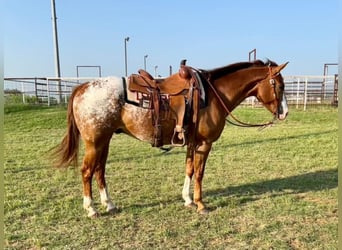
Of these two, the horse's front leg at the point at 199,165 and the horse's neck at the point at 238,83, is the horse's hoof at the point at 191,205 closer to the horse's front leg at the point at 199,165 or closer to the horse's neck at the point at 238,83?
the horse's front leg at the point at 199,165

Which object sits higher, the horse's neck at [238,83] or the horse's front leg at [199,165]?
the horse's neck at [238,83]

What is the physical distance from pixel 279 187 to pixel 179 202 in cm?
152

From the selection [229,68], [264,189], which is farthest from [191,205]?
[229,68]

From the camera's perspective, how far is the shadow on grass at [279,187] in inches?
167

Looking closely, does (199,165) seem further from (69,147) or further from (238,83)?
(69,147)

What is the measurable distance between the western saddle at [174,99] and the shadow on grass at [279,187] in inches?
43.4

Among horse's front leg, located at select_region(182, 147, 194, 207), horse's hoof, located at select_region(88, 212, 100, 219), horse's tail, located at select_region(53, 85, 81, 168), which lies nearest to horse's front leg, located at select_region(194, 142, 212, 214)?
Answer: horse's front leg, located at select_region(182, 147, 194, 207)

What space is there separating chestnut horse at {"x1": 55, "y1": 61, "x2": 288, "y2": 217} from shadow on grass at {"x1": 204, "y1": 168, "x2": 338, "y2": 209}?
0.65 m

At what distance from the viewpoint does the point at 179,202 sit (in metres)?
3.99

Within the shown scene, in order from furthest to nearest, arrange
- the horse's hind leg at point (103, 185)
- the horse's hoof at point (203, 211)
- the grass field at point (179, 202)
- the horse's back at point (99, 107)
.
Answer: the horse's hind leg at point (103, 185), the horse's hoof at point (203, 211), the horse's back at point (99, 107), the grass field at point (179, 202)

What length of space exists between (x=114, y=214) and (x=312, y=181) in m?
2.95

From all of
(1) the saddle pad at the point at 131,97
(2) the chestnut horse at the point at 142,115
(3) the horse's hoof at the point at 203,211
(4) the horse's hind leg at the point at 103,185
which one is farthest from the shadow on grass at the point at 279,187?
(1) the saddle pad at the point at 131,97

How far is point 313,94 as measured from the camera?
1811cm

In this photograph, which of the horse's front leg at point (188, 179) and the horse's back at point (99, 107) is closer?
the horse's back at point (99, 107)
